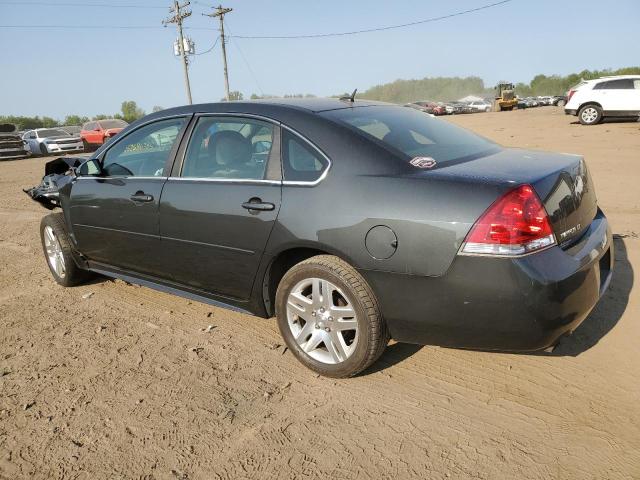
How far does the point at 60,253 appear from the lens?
468cm

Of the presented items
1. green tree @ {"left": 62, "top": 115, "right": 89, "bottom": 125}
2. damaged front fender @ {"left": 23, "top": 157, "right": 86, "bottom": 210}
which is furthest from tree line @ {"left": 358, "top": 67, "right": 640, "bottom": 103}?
damaged front fender @ {"left": 23, "top": 157, "right": 86, "bottom": 210}

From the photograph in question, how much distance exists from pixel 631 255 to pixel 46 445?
14.9 feet

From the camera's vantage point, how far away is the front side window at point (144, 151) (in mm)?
3650

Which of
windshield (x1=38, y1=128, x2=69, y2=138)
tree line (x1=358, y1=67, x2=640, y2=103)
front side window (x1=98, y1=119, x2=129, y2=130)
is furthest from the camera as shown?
tree line (x1=358, y1=67, x2=640, y2=103)

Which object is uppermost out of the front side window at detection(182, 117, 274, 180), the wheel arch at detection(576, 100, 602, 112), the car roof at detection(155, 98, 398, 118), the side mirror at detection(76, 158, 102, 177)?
the car roof at detection(155, 98, 398, 118)

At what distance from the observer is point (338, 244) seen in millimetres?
2643

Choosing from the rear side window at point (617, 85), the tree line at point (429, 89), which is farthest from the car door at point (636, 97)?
the tree line at point (429, 89)

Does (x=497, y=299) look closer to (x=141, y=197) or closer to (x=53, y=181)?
(x=141, y=197)

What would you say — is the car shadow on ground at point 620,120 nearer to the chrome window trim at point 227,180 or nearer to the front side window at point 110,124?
the chrome window trim at point 227,180

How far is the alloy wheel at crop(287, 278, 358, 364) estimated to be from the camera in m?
2.77

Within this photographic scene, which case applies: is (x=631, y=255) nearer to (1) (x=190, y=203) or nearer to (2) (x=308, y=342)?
(2) (x=308, y=342)

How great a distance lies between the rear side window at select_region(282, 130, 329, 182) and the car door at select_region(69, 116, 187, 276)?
0.99 metres

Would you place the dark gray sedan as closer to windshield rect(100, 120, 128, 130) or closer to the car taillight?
the car taillight

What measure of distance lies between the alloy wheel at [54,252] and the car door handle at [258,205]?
2534 millimetres
